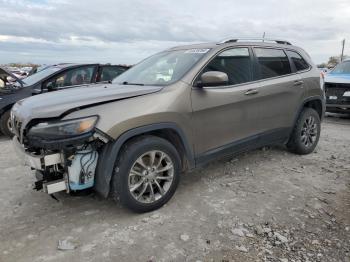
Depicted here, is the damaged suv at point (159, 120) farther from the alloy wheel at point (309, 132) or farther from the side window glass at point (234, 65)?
the alloy wheel at point (309, 132)

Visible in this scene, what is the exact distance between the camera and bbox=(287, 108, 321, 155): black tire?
219 inches

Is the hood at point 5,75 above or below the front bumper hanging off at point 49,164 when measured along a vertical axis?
above

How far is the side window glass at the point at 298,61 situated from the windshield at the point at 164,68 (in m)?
1.89

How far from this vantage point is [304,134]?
5730 millimetres

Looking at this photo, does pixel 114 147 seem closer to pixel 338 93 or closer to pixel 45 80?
pixel 45 80

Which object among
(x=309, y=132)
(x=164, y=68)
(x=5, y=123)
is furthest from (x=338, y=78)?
(x=5, y=123)

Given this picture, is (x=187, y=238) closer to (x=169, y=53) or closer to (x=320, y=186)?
(x=320, y=186)

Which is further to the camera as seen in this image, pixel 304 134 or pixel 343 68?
pixel 343 68

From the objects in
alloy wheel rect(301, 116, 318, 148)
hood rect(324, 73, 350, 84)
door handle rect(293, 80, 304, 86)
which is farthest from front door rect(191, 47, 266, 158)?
hood rect(324, 73, 350, 84)

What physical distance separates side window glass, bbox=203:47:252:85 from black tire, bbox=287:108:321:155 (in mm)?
1444

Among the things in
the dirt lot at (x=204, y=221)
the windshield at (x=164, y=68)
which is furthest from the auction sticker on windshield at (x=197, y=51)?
the dirt lot at (x=204, y=221)

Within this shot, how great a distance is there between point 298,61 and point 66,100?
12.5 ft

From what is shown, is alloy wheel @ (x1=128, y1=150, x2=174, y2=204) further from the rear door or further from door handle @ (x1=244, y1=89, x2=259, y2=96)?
the rear door

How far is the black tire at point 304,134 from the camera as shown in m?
5.56
